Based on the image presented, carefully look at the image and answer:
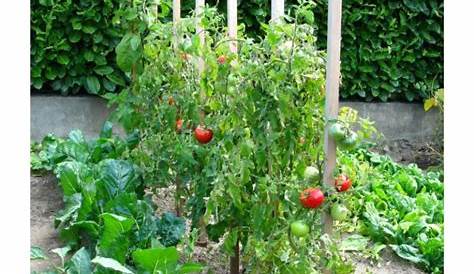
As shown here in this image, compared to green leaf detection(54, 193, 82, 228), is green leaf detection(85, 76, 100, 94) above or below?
above

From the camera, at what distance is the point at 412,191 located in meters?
4.77

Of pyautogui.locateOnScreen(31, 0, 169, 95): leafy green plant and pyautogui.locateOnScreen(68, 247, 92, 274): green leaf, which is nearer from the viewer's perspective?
pyautogui.locateOnScreen(68, 247, 92, 274): green leaf

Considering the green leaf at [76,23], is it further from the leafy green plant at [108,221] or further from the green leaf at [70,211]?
the green leaf at [70,211]

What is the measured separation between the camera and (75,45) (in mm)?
6172

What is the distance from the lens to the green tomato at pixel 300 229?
2.66 m

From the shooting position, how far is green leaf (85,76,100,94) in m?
6.15

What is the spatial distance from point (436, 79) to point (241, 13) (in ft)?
6.05

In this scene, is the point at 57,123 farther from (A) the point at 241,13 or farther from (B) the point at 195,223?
(B) the point at 195,223

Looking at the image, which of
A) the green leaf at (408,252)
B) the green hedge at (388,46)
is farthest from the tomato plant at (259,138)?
the green hedge at (388,46)

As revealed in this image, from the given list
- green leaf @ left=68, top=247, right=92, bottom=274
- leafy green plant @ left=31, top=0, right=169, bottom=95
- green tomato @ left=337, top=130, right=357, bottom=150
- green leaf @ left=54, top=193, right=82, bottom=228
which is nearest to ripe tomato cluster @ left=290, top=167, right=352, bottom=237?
green tomato @ left=337, top=130, right=357, bottom=150

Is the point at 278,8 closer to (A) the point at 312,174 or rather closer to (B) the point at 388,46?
(A) the point at 312,174

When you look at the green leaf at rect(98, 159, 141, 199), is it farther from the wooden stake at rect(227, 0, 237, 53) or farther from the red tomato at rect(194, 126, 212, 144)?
the wooden stake at rect(227, 0, 237, 53)

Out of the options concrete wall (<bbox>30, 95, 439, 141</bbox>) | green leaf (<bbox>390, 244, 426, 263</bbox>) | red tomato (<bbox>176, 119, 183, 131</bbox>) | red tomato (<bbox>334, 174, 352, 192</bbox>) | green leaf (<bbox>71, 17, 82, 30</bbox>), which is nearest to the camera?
red tomato (<bbox>334, 174, 352, 192</bbox>)

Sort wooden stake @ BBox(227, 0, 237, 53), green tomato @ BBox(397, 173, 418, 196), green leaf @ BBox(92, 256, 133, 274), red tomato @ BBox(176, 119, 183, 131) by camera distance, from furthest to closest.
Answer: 1. green tomato @ BBox(397, 173, 418, 196)
2. red tomato @ BBox(176, 119, 183, 131)
3. wooden stake @ BBox(227, 0, 237, 53)
4. green leaf @ BBox(92, 256, 133, 274)
